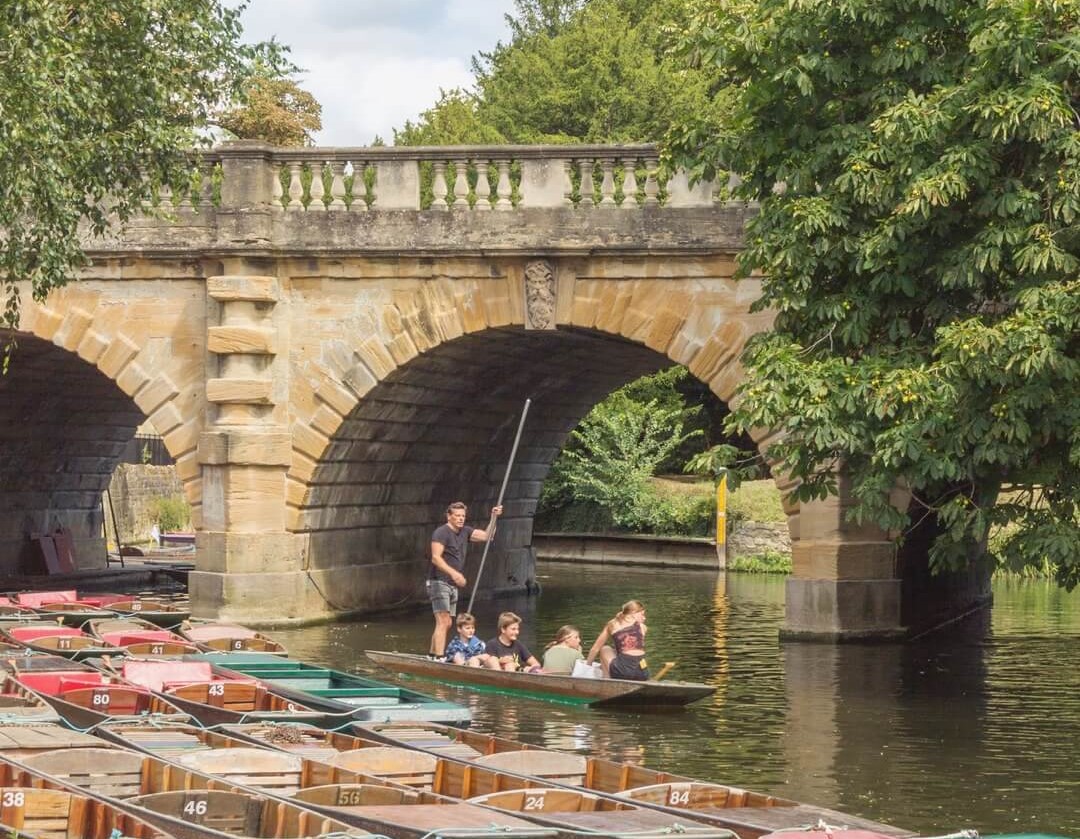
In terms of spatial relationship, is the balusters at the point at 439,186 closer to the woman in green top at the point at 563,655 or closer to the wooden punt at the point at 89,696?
the woman in green top at the point at 563,655

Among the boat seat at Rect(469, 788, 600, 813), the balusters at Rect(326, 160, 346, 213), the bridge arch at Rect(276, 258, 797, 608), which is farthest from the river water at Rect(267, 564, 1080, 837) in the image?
the balusters at Rect(326, 160, 346, 213)

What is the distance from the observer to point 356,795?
941 centimetres

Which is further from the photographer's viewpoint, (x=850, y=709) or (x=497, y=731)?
(x=850, y=709)

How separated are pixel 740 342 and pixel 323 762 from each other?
34.5ft

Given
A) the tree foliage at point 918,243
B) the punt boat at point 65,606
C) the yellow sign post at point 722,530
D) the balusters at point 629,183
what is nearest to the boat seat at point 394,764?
the tree foliage at point 918,243

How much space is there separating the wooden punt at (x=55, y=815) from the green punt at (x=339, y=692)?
12.4 feet

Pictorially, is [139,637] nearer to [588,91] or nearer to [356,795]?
[356,795]

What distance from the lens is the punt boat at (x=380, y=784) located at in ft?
28.5

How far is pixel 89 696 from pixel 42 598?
7899 mm

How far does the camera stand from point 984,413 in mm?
A: 14180

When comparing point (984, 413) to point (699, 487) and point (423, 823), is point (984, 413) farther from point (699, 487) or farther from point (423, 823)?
point (699, 487)

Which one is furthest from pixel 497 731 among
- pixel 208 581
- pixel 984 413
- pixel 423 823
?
pixel 208 581

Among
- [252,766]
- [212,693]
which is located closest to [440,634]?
[212,693]

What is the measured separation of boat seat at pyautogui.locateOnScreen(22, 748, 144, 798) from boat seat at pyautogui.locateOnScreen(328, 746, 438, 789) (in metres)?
1.01
